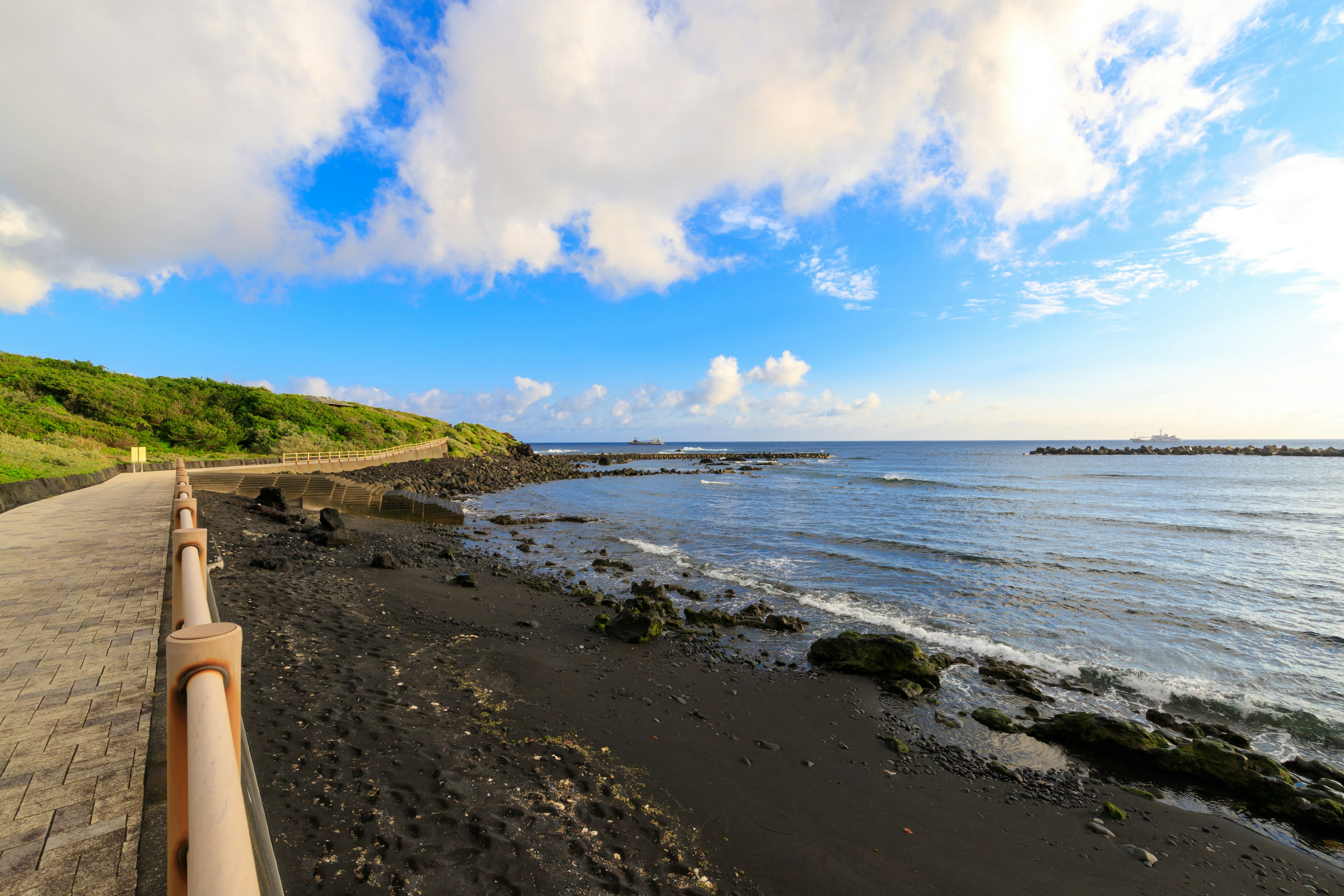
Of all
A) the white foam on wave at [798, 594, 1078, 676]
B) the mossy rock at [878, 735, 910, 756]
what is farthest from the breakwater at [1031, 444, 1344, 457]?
the mossy rock at [878, 735, 910, 756]

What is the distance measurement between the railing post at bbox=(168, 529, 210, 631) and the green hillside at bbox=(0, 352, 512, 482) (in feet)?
75.0

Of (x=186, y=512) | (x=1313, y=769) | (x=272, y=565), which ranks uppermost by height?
(x=186, y=512)

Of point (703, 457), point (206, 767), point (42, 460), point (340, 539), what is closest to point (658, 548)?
point (340, 539)

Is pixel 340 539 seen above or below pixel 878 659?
above

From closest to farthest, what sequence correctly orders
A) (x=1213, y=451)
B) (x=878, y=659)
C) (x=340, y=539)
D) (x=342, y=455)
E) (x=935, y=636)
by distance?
(x=878, y=659) → (x=935, y=636) → (x=340, y=539) → (x=342, y=455) → (x=1213, y=451)

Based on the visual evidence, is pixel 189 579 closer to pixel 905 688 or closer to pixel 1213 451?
pixel 905 688

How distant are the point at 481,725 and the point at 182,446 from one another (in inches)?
1855

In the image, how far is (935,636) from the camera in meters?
11.7

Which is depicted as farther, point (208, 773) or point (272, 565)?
point (272, 565)

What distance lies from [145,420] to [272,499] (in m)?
30.2

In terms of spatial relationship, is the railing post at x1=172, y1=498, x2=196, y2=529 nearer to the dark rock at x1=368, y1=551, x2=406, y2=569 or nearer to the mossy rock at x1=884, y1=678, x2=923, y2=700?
the dark rock at x1=368, y1=551, x2=406, y2=569

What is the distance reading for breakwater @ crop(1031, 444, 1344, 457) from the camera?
101m

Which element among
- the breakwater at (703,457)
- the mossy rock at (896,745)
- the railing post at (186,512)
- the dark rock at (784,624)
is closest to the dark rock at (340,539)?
the railing post at (186,512)

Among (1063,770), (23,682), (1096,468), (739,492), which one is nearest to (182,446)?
(739,492)
